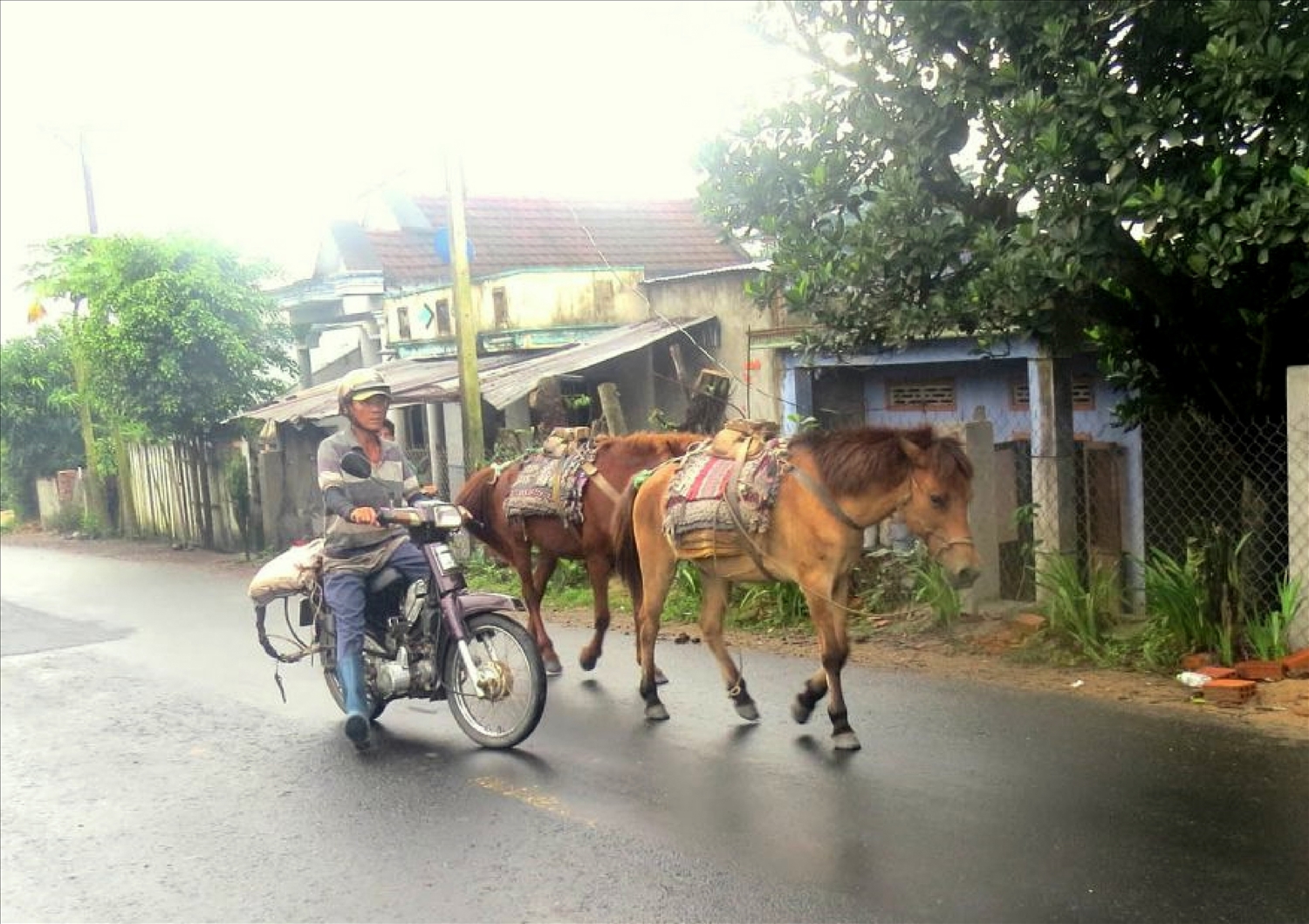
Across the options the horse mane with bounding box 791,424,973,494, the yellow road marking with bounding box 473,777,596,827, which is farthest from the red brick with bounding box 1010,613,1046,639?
the yellow road marking with bounding box 473,777,596,827

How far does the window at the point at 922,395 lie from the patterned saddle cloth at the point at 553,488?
4479 millimetres

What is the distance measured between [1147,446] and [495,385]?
7.71m

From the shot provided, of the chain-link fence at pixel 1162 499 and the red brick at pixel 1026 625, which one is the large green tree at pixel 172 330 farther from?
the red brick at pixel 1026 625

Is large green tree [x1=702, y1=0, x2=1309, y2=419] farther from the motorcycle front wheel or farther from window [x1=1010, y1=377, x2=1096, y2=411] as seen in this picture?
the motorcycle front wheel

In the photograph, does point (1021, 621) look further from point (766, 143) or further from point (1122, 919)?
point (1122, 919)

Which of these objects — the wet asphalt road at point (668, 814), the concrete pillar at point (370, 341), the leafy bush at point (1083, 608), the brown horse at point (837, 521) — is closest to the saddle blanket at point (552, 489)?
the wet asphalt road at point (668, 814)

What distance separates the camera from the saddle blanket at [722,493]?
679 centimetres

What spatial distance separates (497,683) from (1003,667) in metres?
3.44

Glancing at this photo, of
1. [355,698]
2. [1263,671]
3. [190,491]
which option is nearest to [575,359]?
[355,698]

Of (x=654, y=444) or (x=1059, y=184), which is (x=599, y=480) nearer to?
(x=654, y=444)

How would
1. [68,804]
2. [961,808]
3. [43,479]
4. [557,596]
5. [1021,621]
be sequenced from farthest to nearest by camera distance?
[43,479], [557,596], [1021,621], [68,804], [961,808]

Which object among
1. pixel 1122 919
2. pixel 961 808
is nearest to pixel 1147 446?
pixel 961 808

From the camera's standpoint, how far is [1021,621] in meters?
8.98

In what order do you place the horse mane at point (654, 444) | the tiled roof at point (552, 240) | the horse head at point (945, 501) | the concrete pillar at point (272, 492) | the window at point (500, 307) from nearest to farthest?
the horse head at point (945, 501) < the horse mane at point (654, 444) < the window at point (500, 307) < the concrete pillar at point (272, 492) < the tiled roof at point (552, 240)
